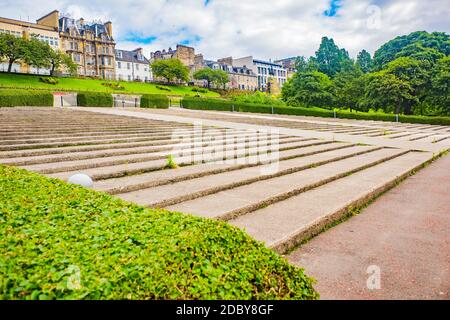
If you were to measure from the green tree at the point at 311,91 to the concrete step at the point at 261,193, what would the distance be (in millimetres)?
38794

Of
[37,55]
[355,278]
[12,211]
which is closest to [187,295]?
[12,211]

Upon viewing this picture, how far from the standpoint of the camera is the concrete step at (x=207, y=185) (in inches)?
191

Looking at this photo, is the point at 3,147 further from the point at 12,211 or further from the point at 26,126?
the point at 12,211

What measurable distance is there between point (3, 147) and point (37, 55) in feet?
166

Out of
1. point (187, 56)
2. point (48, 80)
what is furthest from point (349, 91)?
point (187, 56)

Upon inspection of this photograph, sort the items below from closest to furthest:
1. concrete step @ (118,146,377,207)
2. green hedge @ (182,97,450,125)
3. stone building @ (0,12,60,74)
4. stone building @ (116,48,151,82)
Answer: concrete step @ (118,146,377,207), green hedge @ (182,97,450,125), stone building @ (0,12,60,74), stone building @ (116,48,151,82)

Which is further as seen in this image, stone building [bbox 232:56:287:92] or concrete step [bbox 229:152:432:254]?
stone building [bbox 232:56:287:92]

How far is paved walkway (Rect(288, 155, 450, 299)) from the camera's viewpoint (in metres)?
3.04

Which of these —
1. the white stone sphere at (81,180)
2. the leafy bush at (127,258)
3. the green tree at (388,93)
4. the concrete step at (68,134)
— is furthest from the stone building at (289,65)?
the leafy bush at (127,258)

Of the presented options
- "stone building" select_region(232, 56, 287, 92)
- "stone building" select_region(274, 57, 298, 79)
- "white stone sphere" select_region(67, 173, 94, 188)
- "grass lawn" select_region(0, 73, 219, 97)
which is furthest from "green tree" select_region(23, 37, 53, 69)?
"stone building" select_region(274, 57, 298, 79)

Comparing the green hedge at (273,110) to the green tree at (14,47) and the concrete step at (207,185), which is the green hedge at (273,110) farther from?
the green tree at (14,47)

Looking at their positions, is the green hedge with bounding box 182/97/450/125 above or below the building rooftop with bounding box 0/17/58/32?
below

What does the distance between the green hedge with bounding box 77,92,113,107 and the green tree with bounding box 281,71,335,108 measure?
2755cm

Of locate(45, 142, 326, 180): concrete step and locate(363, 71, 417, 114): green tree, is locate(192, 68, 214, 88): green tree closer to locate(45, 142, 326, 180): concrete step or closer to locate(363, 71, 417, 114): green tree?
locate(363, 71, 417, 114): green tree
